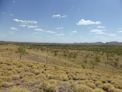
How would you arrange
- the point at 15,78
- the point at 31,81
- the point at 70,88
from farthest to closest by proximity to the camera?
the point at 15,78, the point at 31,81, the point at 70,88

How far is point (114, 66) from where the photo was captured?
66000 millimetres

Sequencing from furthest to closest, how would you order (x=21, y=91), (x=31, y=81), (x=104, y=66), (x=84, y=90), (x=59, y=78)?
1. (x=104, y=66)
2. (x=59, y=78)
3. (x=31, y=81)
4. (x=84, y=90)
5. (x=21, y=91)

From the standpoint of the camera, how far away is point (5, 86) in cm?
1449

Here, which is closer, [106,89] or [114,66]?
[106,89]

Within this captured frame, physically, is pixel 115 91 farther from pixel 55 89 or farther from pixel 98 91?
pixel 55 89

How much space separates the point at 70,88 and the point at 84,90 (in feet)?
5.12

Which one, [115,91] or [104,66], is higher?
[115,91]

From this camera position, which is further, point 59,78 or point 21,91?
point 59,78

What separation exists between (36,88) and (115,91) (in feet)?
19.2

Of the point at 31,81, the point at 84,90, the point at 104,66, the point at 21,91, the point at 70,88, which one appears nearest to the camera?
the point at 21,91

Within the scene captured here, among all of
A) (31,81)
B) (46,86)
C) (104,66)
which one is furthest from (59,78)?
(104,66)

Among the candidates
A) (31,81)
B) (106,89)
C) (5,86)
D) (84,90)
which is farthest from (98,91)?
(5,86)

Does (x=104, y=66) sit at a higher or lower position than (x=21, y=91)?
lower

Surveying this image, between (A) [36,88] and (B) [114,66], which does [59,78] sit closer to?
(A) [36,88]
